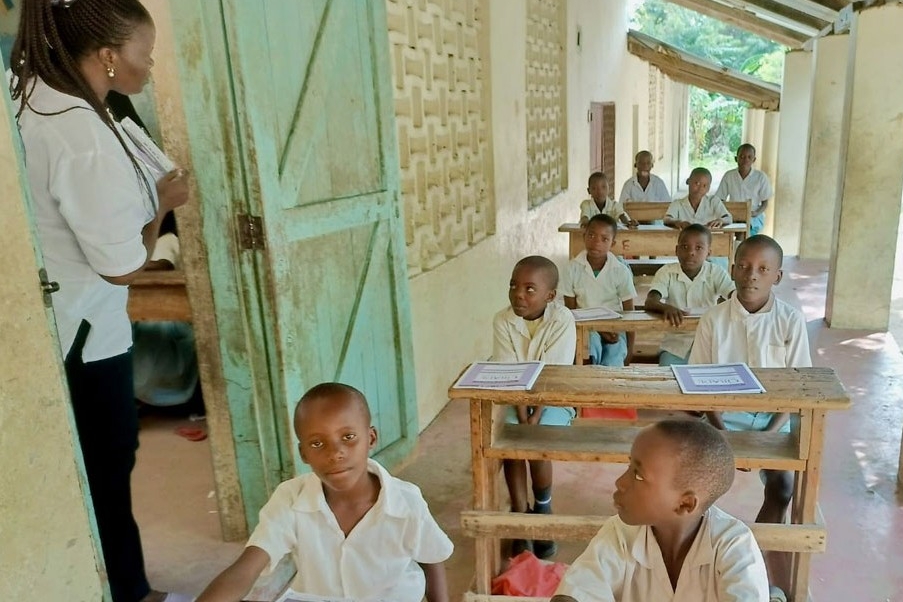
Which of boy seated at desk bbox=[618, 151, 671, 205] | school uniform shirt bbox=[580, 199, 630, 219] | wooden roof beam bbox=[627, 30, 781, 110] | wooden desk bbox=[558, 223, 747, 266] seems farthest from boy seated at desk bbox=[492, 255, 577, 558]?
wooden roof beam bbox=[627, 30, 781, 110]

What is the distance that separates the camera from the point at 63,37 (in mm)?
1777

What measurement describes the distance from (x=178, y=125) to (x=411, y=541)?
1.66 meters

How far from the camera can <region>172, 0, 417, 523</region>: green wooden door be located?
2.43 m

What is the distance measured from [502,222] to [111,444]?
3996 millimetres

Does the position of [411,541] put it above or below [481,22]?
below

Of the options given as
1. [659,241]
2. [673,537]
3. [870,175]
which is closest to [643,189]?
[659,241]

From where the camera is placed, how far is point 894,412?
4043 millimetres

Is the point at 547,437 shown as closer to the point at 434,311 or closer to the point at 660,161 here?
the point at 434,311

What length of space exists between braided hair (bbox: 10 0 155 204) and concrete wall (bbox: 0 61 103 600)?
0.44m

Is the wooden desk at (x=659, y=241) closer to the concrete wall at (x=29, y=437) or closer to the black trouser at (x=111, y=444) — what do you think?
the black trouser at (x=111, y=444)

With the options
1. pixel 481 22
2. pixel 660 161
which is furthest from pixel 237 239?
pixel 660 161

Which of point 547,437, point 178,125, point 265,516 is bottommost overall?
point 547,437

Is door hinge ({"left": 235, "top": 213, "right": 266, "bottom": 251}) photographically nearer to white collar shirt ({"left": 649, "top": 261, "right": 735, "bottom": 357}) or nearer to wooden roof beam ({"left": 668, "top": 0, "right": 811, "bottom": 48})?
white collar shirt ({"left": 649, "top": 261, "right": 735, "bottom": 357})

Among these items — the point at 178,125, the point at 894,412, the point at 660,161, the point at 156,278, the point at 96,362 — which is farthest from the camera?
the point at 660,161
